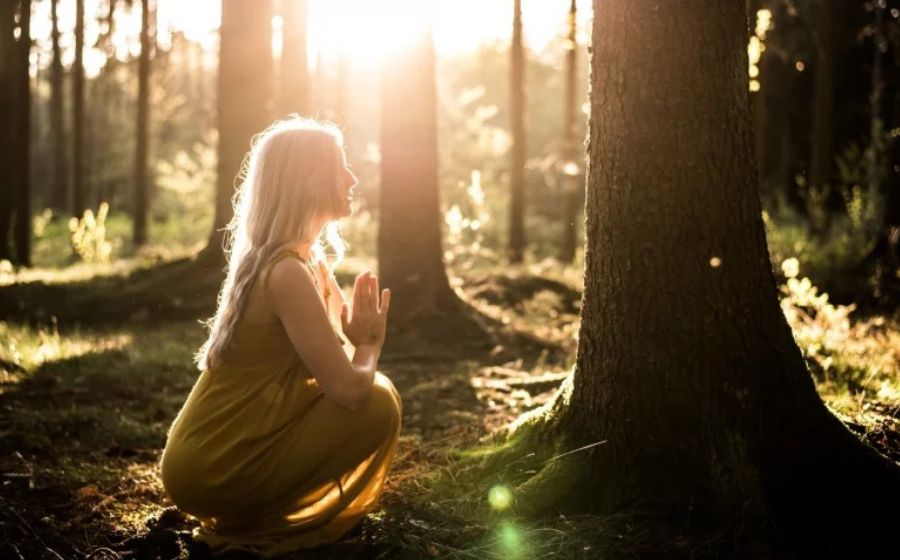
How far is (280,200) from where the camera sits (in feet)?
10.7

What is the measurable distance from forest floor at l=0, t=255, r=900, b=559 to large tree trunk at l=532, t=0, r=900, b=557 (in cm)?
34

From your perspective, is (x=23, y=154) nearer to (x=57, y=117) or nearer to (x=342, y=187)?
(x=57, y=117)

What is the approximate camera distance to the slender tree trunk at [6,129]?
15695mm

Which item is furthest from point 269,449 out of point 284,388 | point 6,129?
point 6,129

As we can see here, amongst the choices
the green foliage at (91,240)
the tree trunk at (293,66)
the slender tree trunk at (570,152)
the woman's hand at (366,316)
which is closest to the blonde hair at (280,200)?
the woman's hand at (366,316)

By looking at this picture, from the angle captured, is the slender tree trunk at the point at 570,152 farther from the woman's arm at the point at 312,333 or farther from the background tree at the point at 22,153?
the woman's arm at the point at 312,333

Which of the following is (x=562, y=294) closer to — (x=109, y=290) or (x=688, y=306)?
(x=109, y=290)

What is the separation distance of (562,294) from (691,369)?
26.2 feet

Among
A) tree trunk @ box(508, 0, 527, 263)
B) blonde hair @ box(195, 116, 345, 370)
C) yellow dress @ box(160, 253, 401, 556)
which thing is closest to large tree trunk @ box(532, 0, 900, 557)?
yellow dress @ box(160, 253, 401, 556)

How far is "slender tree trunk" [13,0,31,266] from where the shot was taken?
1612cm

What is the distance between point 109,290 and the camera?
11.1 metres

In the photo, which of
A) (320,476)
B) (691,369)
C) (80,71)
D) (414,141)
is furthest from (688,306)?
(80,71)

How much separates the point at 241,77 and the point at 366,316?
363 inches

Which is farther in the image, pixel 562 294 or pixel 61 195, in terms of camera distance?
pixel 61 195
